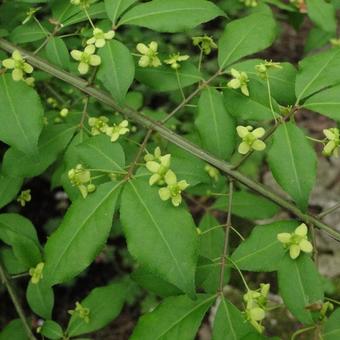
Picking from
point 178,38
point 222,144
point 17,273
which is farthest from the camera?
point 178,38

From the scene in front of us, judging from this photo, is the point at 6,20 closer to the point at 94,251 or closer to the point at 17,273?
the point at 17,273

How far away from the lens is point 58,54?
1.91m

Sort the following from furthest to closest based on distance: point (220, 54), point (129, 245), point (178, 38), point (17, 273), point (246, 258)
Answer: point (178, 38)
point (17, 273)
point (220, 54)
point (246, 258)
point (129, 245)

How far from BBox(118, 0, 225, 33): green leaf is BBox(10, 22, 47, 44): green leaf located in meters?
0.38

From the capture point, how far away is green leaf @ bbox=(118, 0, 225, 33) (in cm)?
175

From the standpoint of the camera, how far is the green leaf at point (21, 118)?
1.63 m

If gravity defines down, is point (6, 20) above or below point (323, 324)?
above

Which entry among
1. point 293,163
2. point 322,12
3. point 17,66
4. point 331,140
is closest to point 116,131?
point 17,66

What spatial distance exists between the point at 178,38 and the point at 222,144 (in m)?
3.67

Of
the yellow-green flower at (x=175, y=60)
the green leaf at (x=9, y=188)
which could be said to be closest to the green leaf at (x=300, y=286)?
the yellow-green flower at (x=175, y=60)

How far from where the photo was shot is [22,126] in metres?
1.64

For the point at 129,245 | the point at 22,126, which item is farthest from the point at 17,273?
the point at 129,245

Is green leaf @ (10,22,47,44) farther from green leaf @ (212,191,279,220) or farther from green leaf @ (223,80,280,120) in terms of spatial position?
green leaf @ (212,191,279,220)

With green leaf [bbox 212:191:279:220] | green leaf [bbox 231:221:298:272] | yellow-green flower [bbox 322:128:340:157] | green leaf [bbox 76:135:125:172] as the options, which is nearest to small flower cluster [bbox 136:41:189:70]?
green leaf [bbox 76:135:125:172]
